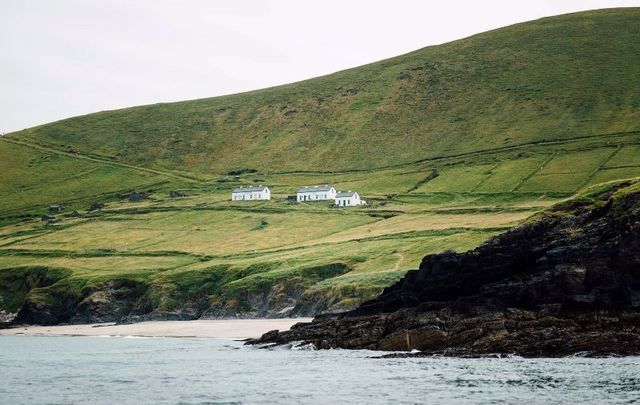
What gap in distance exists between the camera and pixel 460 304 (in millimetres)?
77188

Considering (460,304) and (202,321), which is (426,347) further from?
(202,321)

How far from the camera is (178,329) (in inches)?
4798

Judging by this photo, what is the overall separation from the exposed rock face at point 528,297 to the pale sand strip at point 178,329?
78.2ft

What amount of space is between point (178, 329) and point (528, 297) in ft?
200

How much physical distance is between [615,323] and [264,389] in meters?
28.1

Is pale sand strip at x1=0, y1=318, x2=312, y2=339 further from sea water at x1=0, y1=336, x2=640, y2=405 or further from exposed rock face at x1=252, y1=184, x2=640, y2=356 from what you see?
sea water at x1=0, y1=336, x2=640, y2=405

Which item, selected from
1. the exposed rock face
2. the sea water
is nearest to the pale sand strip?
the exposed rock face

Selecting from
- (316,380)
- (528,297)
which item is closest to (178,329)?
(528,297)

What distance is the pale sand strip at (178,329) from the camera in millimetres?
112500

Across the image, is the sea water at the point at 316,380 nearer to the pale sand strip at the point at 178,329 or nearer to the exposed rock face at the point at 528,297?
the exposed rock face at the point at 528,297

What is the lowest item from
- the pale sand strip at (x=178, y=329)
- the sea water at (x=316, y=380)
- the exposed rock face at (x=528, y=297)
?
the pale sand strip at (x=178, y=329)

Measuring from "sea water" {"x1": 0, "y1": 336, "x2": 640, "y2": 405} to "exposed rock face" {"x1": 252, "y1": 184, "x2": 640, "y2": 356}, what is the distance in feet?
9.48

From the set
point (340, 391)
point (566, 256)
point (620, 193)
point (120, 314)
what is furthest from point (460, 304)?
point (120, 314)

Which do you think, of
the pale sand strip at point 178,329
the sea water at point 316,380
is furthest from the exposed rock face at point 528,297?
the pale sand strip at point 178,329
